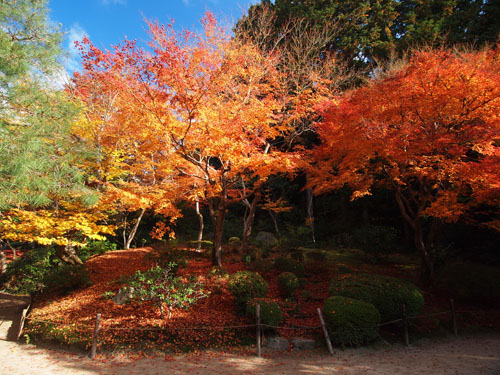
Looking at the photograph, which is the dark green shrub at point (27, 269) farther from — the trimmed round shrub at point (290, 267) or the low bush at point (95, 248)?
the trimmed round shrub at point (290, 267)

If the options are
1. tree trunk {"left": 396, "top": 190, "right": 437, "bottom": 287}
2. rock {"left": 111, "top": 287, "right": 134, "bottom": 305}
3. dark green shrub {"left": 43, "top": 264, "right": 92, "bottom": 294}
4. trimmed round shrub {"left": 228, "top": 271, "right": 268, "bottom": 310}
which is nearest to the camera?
trimmed round shrub {"left": 228, "top": 271, "right": 268, "bottom": 310}

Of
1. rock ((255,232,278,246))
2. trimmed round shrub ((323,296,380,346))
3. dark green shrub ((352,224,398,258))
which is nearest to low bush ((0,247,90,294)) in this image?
trimmed round shrub ((323,296,380,346))

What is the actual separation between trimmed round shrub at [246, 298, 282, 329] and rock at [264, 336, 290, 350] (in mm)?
303

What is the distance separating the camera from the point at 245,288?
25.3ft

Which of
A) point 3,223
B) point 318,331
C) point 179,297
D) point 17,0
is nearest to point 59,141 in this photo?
point 3,223

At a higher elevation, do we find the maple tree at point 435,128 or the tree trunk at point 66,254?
the maple tree at point 435,128

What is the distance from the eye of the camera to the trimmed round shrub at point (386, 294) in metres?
7.28

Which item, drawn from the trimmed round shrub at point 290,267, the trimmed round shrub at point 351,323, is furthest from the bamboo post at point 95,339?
the trimmed round shrub at point 290,267

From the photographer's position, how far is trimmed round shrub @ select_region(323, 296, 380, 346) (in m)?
6.61

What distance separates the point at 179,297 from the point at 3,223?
230 inches

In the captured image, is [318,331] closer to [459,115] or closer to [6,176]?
[459,115]

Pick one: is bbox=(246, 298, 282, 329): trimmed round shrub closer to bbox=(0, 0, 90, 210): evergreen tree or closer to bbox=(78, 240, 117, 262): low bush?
bbox=(0, 0, 90, 210): evergreen tree

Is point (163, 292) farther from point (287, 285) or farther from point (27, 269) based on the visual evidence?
point (27, 269)

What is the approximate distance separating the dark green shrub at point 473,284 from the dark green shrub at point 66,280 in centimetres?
1228
